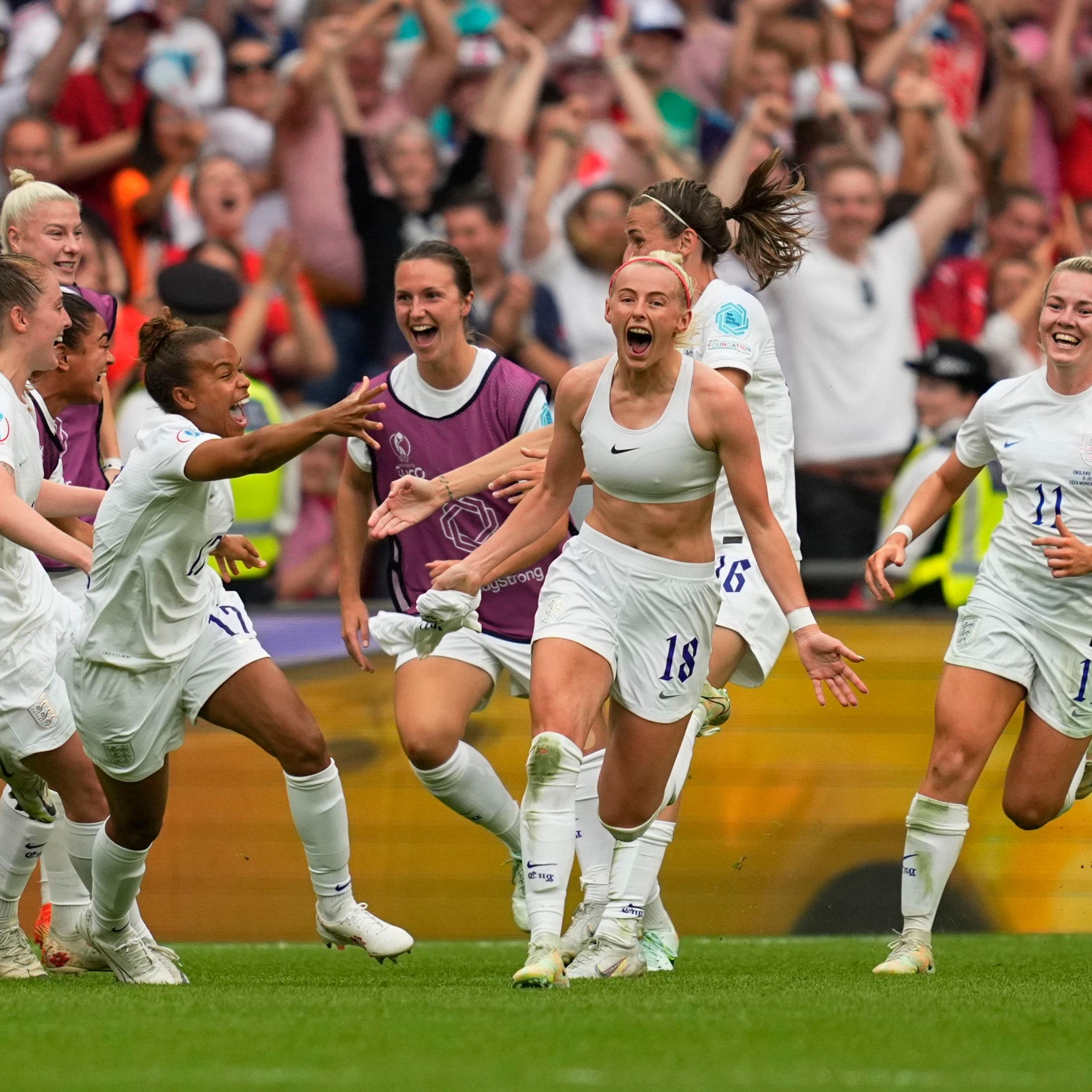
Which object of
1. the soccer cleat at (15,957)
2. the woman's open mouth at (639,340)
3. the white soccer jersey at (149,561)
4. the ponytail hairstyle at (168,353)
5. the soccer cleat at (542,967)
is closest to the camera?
the soccer cleat at (542,967)

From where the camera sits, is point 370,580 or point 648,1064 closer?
point 648,1064

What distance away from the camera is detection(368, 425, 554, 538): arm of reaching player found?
6.23 meters

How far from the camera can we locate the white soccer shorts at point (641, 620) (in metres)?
6.00

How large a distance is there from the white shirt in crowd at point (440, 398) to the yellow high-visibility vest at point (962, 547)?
2798 millimetres

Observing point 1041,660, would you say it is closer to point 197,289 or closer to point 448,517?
point 448,517

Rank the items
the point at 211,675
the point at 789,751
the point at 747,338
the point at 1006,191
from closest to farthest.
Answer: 1. the point at 211,675
2. the point at 747,338
3. the point at 789,751
4. the point at 1006,191

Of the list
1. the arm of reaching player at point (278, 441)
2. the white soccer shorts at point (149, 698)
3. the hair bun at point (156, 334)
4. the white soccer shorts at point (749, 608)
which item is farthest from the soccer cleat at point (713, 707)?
the hair bun at point (156, 334)

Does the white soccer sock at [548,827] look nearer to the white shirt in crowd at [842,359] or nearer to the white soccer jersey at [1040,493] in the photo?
the white soccer jersey at [1040,493]

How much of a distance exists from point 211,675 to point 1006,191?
7.35m

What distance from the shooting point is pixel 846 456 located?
10883mm

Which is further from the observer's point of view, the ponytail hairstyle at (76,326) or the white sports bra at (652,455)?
the ponytail hairstyle at (76,326)

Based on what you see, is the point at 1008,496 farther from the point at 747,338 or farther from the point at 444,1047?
the point at 444,1047

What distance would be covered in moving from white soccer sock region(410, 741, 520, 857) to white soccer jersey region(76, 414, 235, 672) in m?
1.16

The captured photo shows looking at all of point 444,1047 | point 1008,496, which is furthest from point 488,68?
point 444,1047
